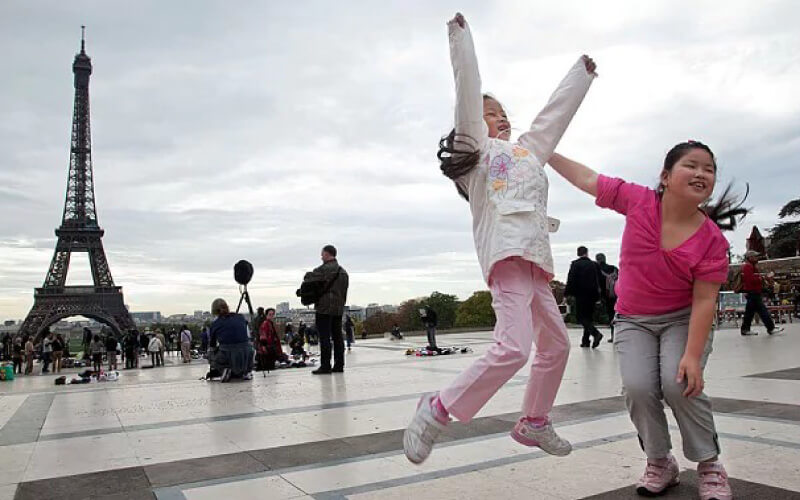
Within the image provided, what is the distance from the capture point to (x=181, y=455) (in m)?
3.63

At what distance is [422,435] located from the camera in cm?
250

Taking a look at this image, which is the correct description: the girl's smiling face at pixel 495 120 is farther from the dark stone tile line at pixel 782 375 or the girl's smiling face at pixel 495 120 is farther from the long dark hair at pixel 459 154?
the dark stone tile line at pixel 782 375

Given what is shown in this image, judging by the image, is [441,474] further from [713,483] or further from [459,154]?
[459,154]

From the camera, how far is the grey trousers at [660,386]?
2.51 meters

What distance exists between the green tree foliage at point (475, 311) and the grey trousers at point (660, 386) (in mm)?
63164

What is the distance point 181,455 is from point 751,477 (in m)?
2.92

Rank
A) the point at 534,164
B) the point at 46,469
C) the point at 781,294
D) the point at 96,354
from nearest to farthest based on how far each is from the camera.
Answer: the point at 534,164, the point at 46,469, the point at 96,354, the point at 781,294

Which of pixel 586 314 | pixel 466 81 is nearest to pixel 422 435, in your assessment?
pixel 466 81

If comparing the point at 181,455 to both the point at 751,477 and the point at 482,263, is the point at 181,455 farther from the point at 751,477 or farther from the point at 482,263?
the point at 751,477

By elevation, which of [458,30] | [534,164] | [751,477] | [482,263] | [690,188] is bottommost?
[751,477]

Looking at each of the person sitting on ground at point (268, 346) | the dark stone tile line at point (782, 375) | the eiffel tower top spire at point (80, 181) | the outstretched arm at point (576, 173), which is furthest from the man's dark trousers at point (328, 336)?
the eiffel tower top spire at point (80, 181)

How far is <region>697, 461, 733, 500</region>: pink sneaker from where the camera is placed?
7.74ft

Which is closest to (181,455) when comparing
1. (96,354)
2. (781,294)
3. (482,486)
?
(482,486)

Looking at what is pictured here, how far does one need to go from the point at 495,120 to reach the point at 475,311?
6733 centimetres
